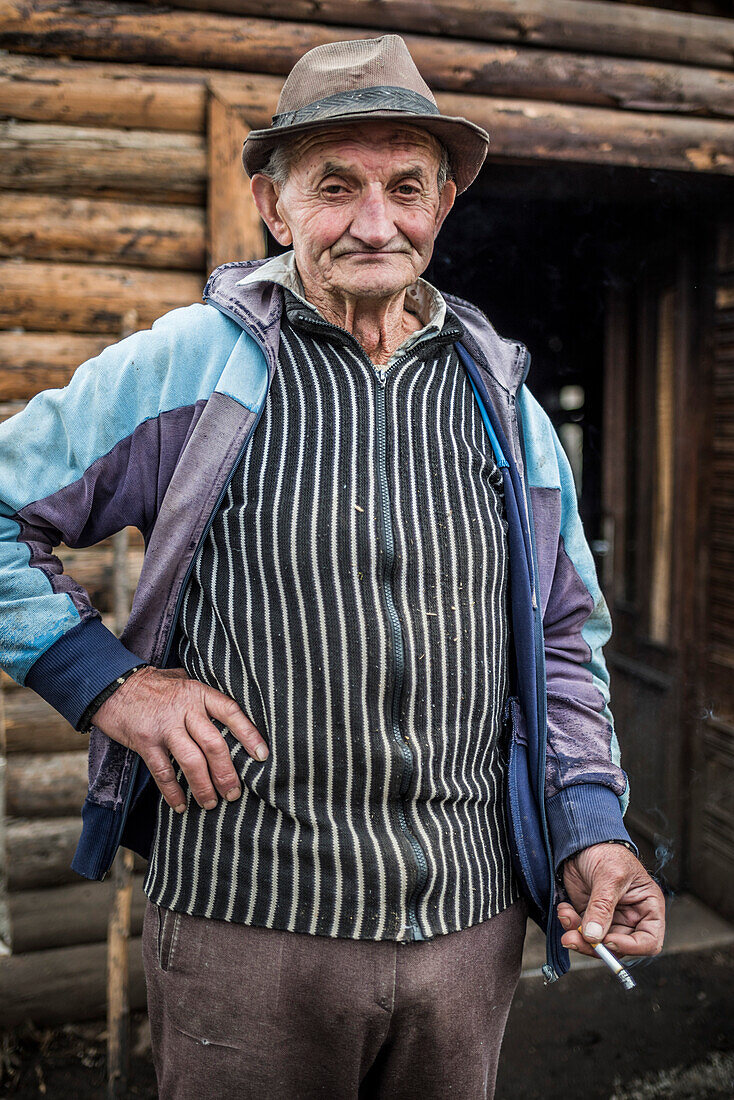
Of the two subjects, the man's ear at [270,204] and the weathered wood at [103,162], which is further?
the weathered wood at [103,162]

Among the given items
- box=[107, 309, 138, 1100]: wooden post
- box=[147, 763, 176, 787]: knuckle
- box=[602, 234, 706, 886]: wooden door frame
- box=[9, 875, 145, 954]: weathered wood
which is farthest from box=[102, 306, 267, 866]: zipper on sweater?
box=[602, 234, 706, 886]: wooden door frame

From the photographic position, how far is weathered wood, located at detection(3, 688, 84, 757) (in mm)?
2598

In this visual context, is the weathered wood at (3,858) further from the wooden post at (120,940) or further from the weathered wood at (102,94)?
the weathered wood at (102,94)

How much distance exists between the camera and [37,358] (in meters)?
2.50

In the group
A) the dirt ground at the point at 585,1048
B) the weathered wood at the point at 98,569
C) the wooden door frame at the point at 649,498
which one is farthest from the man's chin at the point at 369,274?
the wooden door frame at the point at 649,498

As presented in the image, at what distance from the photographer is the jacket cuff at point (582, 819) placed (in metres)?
1.37

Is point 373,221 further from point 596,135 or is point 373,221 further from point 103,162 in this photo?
point 596,135

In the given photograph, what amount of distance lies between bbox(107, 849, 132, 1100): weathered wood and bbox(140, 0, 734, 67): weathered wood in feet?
8.75

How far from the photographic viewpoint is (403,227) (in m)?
1.41

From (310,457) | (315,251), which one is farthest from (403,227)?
(310,457)

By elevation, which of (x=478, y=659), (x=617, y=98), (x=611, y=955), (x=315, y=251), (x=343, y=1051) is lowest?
(x=343, y=1051)

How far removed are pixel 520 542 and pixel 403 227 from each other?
0.59m

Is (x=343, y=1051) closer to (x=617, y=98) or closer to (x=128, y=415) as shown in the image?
(x=128, y=415)

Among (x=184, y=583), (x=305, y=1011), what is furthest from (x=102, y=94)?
(x=305, y=1011)
